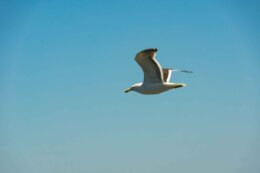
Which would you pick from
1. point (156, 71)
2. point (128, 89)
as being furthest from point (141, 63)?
point (128, 89)

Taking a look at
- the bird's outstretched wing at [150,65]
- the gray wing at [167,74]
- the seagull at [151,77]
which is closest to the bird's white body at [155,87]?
the seagull at [151,77]

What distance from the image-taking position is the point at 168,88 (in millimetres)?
43125

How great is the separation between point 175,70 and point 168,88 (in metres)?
3.92

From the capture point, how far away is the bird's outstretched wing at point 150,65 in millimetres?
40688

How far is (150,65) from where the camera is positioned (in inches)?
1656

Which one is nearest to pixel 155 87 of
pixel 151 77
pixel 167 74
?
pixel 151 77

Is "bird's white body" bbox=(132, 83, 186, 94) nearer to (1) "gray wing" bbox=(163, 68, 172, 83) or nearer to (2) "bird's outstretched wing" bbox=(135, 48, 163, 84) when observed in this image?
(2) "bird's outstretched wing" bbox=(135, 48, 163, 84)

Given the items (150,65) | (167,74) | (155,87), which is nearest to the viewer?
(150,65)

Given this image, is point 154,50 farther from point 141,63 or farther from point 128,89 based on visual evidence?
point 128,89

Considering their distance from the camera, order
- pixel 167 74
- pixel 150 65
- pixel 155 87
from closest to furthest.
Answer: pixel 150 65 → pixel 155 87 → pixel 167 74

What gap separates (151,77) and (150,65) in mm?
1614

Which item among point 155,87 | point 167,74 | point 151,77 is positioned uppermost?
point 167,74

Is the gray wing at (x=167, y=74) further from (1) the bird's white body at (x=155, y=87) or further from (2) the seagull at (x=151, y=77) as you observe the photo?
(1) the bird's white body at (x=155, y=87)

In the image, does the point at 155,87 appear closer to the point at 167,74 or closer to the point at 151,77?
the point at 151,77
